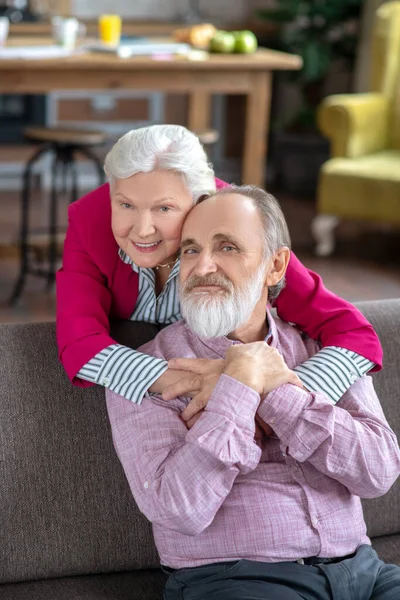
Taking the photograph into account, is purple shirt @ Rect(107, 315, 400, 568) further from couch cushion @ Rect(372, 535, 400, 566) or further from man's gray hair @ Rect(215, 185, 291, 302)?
man's gray hair @ Rect(215, 185, 291, 302)

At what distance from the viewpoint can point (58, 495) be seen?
5.69 ft

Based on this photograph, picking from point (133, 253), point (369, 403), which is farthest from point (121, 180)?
point (369, 403)

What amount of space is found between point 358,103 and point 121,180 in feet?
11.3

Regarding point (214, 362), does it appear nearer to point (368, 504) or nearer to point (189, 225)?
point (189, 225)

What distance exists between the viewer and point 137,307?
6.26ft

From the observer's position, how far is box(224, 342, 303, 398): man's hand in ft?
5.23

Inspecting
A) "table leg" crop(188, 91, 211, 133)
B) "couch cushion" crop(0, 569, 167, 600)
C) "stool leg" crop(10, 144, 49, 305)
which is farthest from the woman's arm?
"table leg" crop(188, 91, 211, 133)

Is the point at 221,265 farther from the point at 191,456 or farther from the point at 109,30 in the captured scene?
the point at 109,30

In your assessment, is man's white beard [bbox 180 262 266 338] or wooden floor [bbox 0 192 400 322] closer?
man's white beard [bbox 180 262 266 338]

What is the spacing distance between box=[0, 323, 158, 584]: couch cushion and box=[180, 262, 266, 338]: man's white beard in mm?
269

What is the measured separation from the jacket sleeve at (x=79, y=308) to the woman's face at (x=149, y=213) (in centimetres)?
10

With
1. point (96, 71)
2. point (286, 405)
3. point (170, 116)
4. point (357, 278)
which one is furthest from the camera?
point (170, 116)

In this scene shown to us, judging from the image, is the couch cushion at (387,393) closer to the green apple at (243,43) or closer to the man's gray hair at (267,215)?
the man's gray hair at (267,215)

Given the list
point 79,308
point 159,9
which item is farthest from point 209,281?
point 159,9
